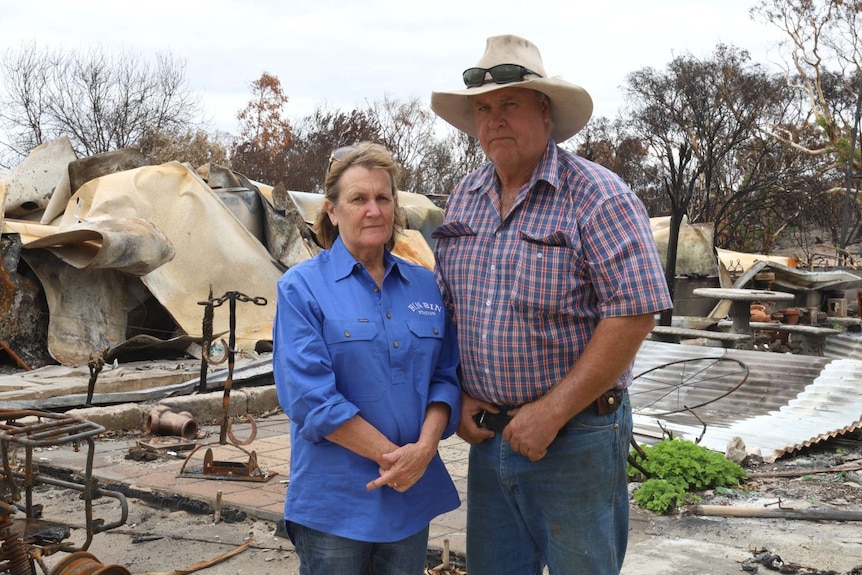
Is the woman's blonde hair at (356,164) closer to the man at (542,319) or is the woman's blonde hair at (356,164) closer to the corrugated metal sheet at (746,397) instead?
the man at (542,319)

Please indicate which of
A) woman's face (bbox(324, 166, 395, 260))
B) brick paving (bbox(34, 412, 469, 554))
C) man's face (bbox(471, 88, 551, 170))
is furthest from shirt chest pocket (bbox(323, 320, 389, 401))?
brick paving (bbox(34, 412, 469, 554))

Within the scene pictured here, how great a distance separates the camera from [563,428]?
8.40 ft

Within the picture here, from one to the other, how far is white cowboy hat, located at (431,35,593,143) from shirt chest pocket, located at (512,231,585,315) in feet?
1.52

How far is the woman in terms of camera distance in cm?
243

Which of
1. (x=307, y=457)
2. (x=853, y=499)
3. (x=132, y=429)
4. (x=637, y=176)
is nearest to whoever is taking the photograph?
(x=307, y=457)

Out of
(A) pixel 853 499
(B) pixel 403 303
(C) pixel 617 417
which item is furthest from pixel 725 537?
(B) pixel 403 303

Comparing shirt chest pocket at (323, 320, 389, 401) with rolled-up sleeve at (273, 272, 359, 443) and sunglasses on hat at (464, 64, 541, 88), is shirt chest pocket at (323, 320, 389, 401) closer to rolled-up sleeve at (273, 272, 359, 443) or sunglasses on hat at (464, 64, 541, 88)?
rolled-up sleeve at (273, 272, 359, 443)

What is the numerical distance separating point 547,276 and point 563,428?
445mm

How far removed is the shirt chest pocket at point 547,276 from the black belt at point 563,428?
297mm

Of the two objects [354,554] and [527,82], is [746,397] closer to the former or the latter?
[527,82]

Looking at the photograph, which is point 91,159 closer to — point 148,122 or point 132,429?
point 132,429

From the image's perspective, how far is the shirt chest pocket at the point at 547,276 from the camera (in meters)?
2.48

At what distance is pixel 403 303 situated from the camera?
8.60 ft

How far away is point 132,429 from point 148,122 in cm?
2594
